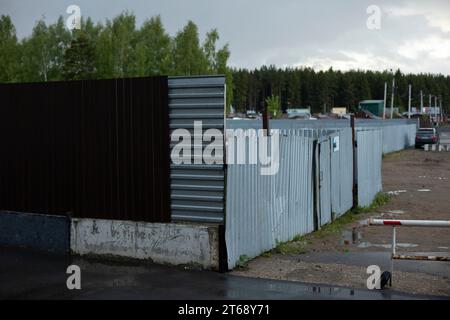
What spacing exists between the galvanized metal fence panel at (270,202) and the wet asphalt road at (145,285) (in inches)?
30.7

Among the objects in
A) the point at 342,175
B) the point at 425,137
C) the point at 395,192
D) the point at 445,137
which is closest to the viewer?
the point at 342,175

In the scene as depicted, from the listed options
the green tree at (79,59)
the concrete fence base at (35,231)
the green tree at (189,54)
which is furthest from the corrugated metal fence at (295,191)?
the green tree at (79,59)

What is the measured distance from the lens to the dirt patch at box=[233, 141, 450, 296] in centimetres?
752

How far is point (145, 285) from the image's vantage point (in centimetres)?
724

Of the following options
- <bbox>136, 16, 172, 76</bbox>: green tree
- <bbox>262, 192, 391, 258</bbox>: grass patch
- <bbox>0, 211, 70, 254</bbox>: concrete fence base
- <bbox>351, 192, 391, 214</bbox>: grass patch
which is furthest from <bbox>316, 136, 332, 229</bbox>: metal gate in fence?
<bbox>136, 16, 172, 76</bbox>: green tree

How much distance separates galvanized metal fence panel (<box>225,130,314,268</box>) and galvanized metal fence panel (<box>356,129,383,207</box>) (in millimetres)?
3586

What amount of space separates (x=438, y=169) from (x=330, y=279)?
23.2 meters

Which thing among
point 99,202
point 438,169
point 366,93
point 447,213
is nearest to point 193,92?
point 99,202

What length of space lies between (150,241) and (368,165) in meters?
8.70

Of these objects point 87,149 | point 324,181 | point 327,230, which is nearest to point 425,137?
point 324,181

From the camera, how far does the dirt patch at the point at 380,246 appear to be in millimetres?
7516

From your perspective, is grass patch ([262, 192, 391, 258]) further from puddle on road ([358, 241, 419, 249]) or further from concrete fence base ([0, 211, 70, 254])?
concrete fence base ([0, 211, 70, 254])

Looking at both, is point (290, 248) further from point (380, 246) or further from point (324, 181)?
point (324, 181)

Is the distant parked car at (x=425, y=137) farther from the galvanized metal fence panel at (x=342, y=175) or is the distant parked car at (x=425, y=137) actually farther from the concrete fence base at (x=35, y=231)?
the concrete fence base at (x=35, y=231)
